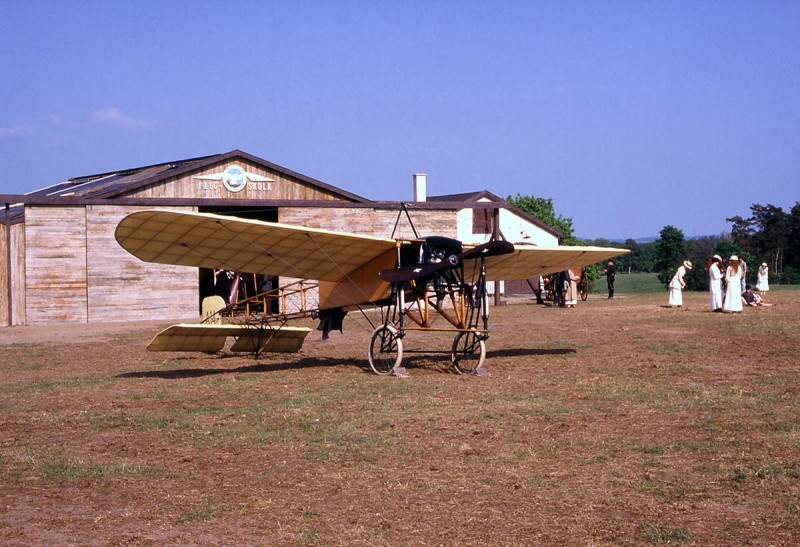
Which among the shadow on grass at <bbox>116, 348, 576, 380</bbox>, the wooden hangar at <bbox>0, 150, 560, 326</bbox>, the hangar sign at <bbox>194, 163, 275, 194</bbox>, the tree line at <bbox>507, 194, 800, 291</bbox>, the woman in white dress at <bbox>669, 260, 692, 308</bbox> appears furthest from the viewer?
the tree line at <bbox>507, 194, 800, 291</bbox>

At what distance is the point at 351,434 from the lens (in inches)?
364

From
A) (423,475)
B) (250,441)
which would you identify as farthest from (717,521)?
(250,441)

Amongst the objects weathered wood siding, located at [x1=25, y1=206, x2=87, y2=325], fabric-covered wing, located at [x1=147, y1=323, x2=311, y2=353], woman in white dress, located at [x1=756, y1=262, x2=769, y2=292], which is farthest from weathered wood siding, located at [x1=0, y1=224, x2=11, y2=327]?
woman in white dress, located at [x1=756, y1=262, x2=769, y2=292]

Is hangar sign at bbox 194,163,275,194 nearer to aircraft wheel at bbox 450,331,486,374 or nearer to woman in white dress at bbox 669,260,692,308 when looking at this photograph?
woman in white dress at bbox 669,260,692,308

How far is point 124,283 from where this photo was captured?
28141mm

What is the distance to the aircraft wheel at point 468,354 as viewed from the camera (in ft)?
46.2

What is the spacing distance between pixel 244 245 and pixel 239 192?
17226mm

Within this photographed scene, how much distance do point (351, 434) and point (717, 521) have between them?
407 cm

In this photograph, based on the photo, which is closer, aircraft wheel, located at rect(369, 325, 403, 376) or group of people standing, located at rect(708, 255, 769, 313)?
aircraft wheel, located at rect(369, 325, 403, 376)

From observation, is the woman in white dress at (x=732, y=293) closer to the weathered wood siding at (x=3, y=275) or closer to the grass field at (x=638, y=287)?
the grass field at (x=638, y=287)

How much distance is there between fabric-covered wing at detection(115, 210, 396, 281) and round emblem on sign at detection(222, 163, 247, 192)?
15.4 metres

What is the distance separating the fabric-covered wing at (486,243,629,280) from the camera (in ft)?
52.4

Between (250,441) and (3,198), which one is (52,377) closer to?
(250,441)

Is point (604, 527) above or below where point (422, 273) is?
below
